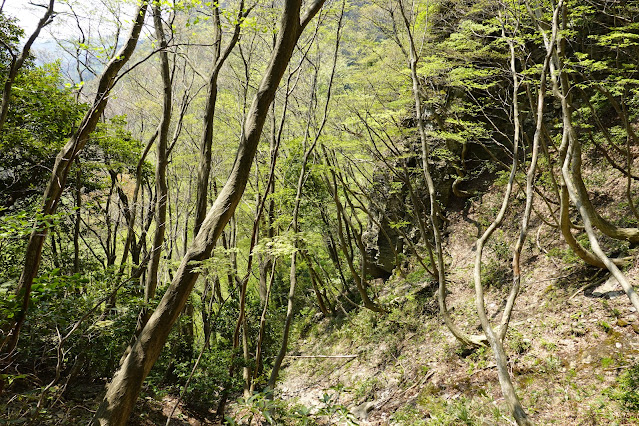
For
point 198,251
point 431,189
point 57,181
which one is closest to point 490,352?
point 431,189

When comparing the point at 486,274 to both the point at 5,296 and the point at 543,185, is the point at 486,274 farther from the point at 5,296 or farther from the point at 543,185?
the point at 5,296

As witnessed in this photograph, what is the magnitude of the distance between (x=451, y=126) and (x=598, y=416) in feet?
29.8

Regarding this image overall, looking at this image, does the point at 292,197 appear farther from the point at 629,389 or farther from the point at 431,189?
the point at 629,389

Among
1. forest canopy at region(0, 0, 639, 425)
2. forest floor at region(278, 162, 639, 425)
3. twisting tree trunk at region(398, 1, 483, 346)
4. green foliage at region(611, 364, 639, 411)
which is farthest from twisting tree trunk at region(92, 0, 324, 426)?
green foliage at region(611, 364, 639, 411)

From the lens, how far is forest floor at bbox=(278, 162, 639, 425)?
15.9ft

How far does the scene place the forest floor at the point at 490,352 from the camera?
484 centimetres

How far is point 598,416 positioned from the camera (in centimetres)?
428

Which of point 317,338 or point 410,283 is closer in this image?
point 410,283

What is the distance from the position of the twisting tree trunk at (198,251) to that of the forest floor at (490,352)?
1.32m

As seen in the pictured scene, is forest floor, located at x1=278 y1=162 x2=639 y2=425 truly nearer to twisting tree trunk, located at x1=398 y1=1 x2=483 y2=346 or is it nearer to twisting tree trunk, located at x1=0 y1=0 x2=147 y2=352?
twisting tree trunk, located at x1=398 y1=1 x2=483 y2=346

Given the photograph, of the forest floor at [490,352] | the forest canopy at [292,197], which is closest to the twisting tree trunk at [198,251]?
the forest canopy at [292,197]

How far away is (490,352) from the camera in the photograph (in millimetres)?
6453

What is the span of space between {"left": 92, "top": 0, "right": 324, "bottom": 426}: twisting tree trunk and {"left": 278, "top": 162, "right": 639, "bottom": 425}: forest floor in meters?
1.32

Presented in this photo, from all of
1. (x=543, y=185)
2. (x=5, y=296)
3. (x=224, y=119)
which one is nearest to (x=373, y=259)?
(x=543, y=185)
